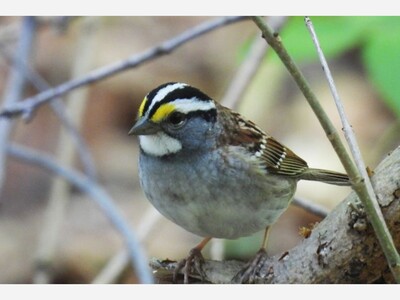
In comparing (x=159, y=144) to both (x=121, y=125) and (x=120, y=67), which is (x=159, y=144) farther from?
(x=121, y=125)

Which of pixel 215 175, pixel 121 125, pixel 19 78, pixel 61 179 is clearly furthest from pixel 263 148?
pixel 121 125

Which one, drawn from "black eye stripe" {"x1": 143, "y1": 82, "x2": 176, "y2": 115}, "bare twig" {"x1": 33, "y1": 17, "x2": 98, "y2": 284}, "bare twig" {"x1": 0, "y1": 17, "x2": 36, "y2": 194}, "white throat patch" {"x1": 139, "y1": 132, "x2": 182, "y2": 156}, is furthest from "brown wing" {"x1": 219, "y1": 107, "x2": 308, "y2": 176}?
"bare twig" {"x1": 33, "y1": 17, "x2": 98, "y2": 284}

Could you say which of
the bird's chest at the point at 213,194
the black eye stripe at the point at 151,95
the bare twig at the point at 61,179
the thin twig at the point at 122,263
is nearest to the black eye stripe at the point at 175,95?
the black eye stripe at the point at 151,95

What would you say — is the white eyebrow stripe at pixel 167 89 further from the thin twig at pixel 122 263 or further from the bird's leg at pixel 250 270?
the thin twig at pixel 122 263

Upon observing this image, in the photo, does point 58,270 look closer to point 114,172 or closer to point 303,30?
point 114,172

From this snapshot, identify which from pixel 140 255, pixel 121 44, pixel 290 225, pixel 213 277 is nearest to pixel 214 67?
pixel 121 44

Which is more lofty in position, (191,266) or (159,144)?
(159,144)
